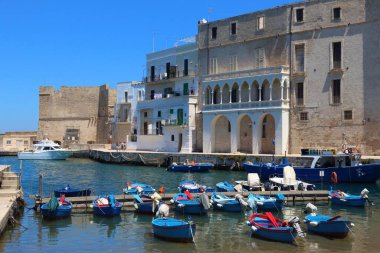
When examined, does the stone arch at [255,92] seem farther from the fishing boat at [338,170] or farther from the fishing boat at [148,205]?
the fishing boat at [148,205]

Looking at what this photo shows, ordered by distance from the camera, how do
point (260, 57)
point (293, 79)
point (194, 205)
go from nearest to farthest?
1. point (194, 205)
2. point (293, 79)
3. point (260, 57)

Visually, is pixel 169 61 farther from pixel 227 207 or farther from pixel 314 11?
pixel 227 207

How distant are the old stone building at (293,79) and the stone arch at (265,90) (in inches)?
4.2

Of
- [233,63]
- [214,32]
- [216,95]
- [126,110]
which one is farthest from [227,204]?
[126,110]

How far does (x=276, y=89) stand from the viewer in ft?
159

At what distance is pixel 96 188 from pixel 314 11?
2478 centimetres

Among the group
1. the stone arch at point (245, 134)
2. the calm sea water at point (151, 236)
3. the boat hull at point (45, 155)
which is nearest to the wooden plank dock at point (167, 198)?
the calm sea water at point (151, 236)

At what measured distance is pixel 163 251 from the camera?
17.2 meters

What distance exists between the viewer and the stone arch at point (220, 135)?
52.8 m

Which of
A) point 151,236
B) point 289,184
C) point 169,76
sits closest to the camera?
point 151,236

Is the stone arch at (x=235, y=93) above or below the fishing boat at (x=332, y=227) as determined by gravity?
above

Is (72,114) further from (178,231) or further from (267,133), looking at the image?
(178,231)

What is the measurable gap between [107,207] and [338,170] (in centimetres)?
1938

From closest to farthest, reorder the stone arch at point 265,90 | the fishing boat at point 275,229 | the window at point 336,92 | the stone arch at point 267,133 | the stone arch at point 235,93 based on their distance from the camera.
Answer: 1. the fishing boat at point 275,229
2. the window at point 336,92
3. the stone arch at point 265,90
4. the stone arch at point 267,133
5. the stone arch at point 235,93
